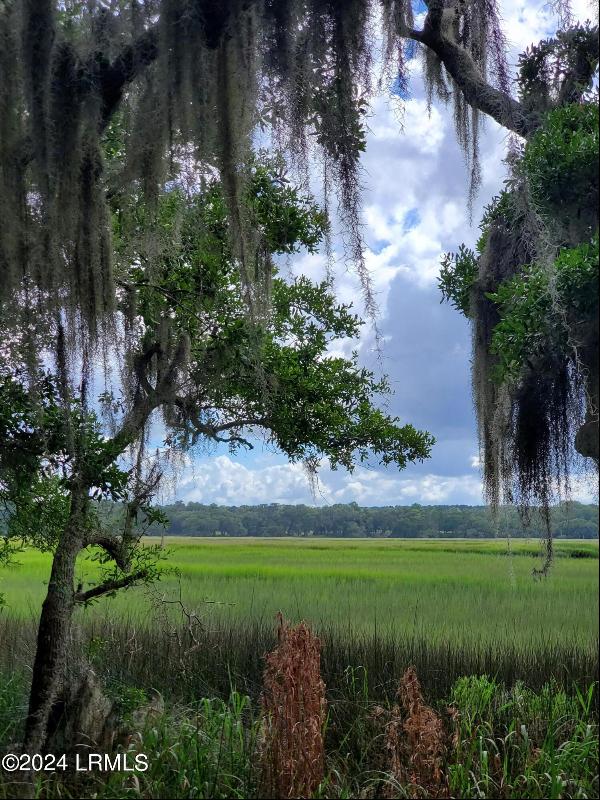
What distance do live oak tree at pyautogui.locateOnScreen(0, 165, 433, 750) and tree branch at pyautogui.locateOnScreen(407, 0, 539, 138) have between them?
4.32 ft

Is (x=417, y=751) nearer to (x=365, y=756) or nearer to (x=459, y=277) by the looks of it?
(x=365, y=756)

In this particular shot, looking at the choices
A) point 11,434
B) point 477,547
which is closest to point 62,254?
point 11,434

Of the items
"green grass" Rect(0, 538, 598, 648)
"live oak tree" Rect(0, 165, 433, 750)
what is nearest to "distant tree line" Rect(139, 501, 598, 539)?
"green grass" Rect(0, 538, 598, 648)

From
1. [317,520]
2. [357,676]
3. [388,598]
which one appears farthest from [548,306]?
[317,520]

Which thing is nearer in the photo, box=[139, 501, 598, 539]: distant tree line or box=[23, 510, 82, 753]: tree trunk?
box=[23, 510, 82, 753]: tree trunk

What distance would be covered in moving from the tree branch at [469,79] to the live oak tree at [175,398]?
4.32 feet

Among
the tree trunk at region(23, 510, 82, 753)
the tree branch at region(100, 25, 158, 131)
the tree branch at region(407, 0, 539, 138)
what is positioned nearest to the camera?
the tree branch at region(100, 25, 158, 131)

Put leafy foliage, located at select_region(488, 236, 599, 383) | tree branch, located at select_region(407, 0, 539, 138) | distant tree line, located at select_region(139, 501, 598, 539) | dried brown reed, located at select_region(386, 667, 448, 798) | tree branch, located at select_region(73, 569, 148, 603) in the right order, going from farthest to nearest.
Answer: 1. distant tree line, located at select_region(139, 501, 598, 539)
2. tree branch, located at select_region(73, 569, 148, 603)
3. tree branch, located at select_region(407, 0, 539, 138)
4. leafy foliage, located at select_region(488, 236, 599, 383)
5. dried brown reed, located at select_region(386, 667, 448, 798)

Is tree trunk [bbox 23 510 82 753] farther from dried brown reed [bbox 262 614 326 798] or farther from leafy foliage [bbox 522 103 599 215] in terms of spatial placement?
leafy foliage [bbox 522 103 599 215]

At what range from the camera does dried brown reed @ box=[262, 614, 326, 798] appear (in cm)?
290

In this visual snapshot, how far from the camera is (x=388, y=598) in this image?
8.93 metres

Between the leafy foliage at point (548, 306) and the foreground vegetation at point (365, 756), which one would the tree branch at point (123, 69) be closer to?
the leafy foliage at point (548, 306)

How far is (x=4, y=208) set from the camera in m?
3.47

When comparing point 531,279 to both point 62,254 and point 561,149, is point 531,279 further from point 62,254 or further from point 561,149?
point 62,254
